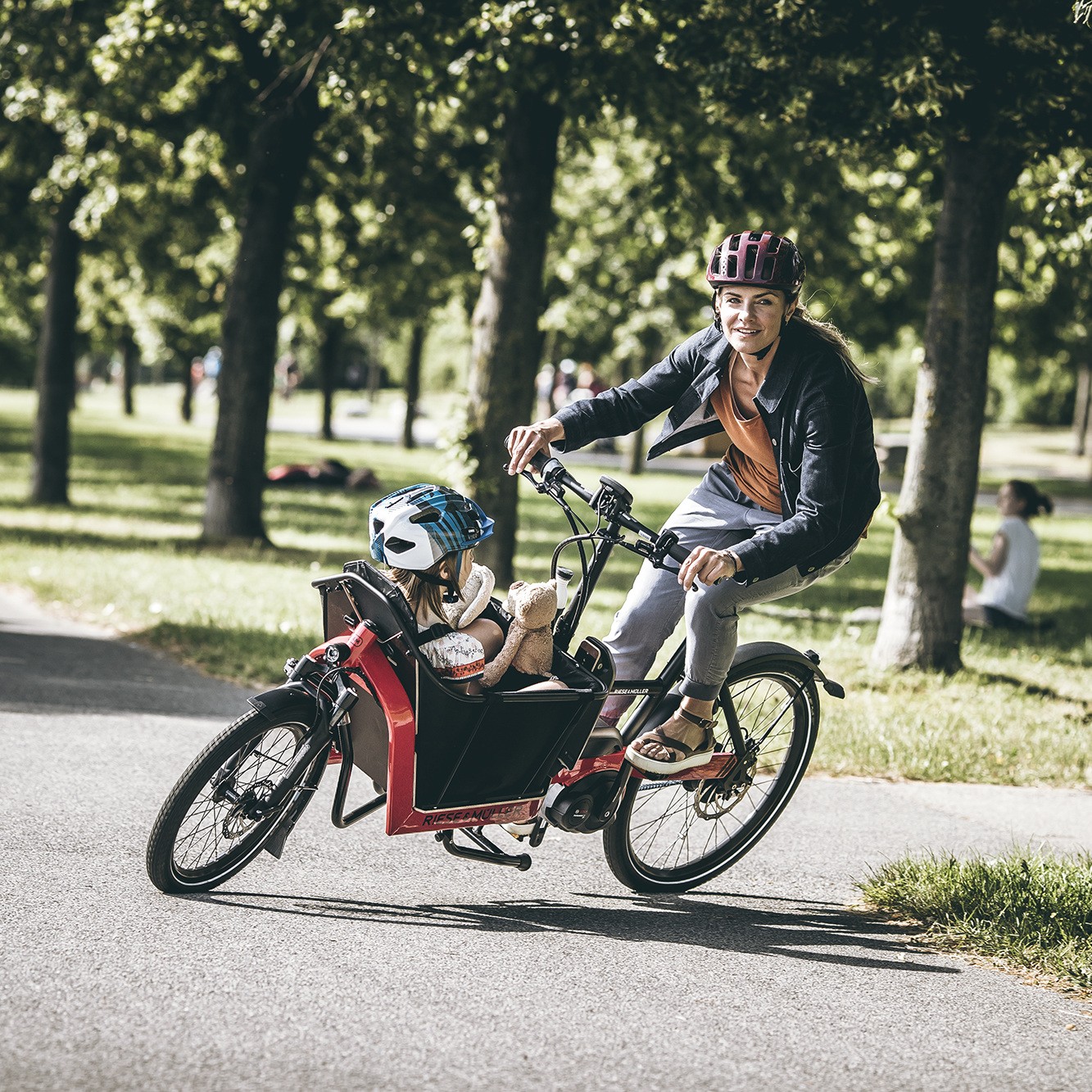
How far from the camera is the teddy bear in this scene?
4.02m

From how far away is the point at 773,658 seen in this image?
4594mm

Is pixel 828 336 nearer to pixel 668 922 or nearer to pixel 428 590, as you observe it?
pixel 428 590

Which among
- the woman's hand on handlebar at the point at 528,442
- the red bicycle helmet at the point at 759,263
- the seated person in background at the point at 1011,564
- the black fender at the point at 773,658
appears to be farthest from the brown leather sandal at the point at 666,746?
the seated person in background at the point at 1011,564

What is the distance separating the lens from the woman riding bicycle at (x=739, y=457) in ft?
13.0

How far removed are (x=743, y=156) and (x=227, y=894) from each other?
10257 mm

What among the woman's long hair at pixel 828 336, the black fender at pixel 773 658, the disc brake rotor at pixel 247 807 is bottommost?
the disc brake rotor at pixel 247 807

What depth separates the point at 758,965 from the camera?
12.8 ft

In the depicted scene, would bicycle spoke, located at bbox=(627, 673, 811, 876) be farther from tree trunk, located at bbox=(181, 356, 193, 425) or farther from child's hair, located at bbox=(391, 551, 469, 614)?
tree trunk, located at bbox=(181, 356, 193, 425)

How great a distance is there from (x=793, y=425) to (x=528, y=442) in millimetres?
775

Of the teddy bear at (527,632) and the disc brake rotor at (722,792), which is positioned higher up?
the teddy bear at (527,632)

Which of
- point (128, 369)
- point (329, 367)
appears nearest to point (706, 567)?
point (329, 367)

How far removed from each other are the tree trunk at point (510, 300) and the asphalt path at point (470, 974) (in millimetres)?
5548

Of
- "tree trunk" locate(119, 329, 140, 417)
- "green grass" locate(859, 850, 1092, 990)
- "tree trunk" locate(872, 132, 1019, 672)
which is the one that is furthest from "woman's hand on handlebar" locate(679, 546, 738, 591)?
"tree trunk" locate(119, 329, 140, 417)

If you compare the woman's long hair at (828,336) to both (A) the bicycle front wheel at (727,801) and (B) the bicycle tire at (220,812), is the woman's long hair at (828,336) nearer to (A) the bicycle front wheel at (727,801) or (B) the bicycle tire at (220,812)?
(A) the bicycle front wheel at (727,801)
